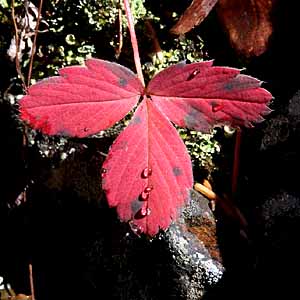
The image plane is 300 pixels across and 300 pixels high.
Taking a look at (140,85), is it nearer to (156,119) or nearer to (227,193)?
(156,119)

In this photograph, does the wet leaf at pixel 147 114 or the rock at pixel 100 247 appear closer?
the wet leaf at pixel 147 114

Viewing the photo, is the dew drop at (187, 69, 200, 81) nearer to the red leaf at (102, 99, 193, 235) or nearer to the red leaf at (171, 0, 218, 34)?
the red leaf at (102, 99, 193, 235)

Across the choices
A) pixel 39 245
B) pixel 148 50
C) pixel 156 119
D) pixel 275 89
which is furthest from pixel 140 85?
pixel 39 245

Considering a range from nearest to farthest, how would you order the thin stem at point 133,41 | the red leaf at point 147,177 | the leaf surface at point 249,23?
the red leaf at point 147,177 → the thin stem at point 133,41 → the leaf surface at point 249,23

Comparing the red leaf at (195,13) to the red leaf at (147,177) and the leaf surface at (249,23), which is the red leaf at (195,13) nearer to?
the leaf surface at (249,23)

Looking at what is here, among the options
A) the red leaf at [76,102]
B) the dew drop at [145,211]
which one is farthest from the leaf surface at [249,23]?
the dew drop at [145,211]

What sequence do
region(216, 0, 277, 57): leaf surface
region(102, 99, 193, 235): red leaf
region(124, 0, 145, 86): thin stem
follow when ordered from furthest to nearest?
1. region(216, 0, 277, 57): leaf surface
2. region(124, 0, 145, 86): thin stem
3. region(102, 99, 193, 235): red leaf

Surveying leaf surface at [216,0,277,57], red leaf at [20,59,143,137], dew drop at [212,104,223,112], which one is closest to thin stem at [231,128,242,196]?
leaf surface at [216,0,277,57]
